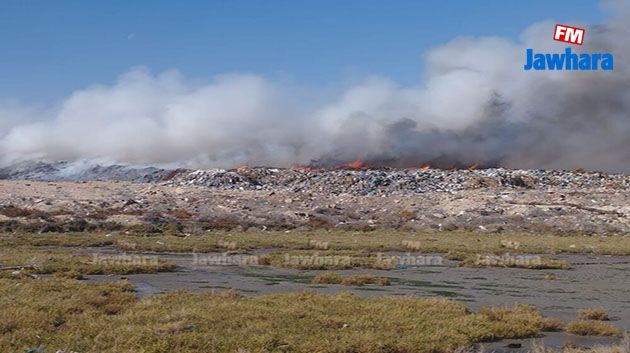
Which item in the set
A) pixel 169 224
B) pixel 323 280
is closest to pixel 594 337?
pixel 323 280

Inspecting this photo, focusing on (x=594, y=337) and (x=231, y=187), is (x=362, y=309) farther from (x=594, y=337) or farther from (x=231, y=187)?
(x=231, y=187)

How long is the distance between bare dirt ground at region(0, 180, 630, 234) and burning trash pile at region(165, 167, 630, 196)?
5.61 metres

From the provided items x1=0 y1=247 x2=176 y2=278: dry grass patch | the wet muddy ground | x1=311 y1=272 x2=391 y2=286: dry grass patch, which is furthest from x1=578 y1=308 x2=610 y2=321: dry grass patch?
x1=0 y1=247 x2=176 y2=278: dry grass patch

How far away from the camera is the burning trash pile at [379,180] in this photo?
69.1 m

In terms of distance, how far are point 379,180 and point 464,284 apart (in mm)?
47142

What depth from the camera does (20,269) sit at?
76.1ft

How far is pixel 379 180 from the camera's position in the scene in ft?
237

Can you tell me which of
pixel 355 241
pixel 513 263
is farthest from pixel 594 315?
pixel 355 241

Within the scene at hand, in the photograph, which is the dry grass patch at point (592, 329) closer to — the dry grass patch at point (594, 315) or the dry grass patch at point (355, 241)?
the dry grass patch at point (594, 315)

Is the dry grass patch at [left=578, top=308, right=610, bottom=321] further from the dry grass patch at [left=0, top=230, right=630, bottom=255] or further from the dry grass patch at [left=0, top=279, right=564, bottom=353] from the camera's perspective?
the dry grass patch at [left=0, top=230, right=630, bottom=255]

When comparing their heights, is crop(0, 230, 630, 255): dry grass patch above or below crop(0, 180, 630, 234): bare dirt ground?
below

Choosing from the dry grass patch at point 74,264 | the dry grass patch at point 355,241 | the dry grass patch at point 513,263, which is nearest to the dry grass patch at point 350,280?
the dry grass patch at point 74,264

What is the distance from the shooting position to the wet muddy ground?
20.9 metres

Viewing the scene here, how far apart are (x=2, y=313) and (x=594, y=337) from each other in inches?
541
